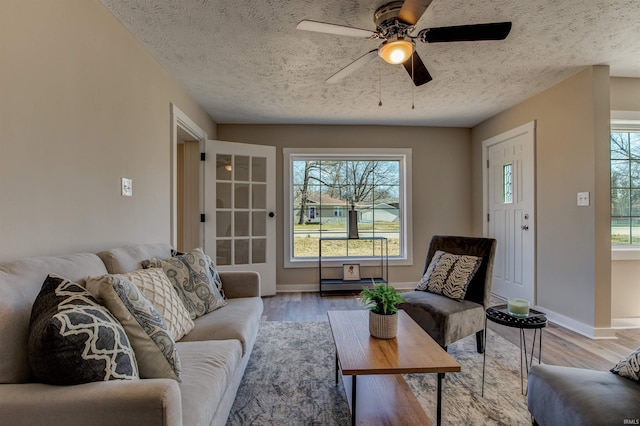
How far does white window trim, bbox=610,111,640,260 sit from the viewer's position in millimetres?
3000

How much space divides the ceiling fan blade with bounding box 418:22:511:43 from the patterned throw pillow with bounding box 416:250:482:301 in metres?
1.58

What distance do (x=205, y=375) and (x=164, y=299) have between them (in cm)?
52

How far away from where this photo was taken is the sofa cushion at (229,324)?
1718 mm

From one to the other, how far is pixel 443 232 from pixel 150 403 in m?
4.42

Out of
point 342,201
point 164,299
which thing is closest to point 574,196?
point 342,201

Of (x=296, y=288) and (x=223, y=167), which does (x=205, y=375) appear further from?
(x=296, y=288)

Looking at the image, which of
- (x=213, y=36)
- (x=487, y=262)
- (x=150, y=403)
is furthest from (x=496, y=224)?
(x=150, y=403)

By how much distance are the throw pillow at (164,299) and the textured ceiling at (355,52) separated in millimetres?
1638

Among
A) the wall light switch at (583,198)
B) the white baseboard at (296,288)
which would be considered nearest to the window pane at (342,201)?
the white baseboard at (296,288)

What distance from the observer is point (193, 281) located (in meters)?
2.02

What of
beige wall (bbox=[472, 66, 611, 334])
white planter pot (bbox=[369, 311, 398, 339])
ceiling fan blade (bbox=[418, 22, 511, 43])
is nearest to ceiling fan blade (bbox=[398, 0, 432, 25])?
ceiling fan blade (bbox=[418, 22, 511, 43])

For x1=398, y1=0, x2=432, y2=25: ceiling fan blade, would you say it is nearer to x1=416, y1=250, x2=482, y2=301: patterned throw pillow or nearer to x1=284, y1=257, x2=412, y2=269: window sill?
x1=416, y1=250, x2=482, y2=301: patterned throw pillow

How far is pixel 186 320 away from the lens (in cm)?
174

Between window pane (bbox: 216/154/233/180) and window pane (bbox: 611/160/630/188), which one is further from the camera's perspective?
window pane (bbox: 216/154/233/180)
